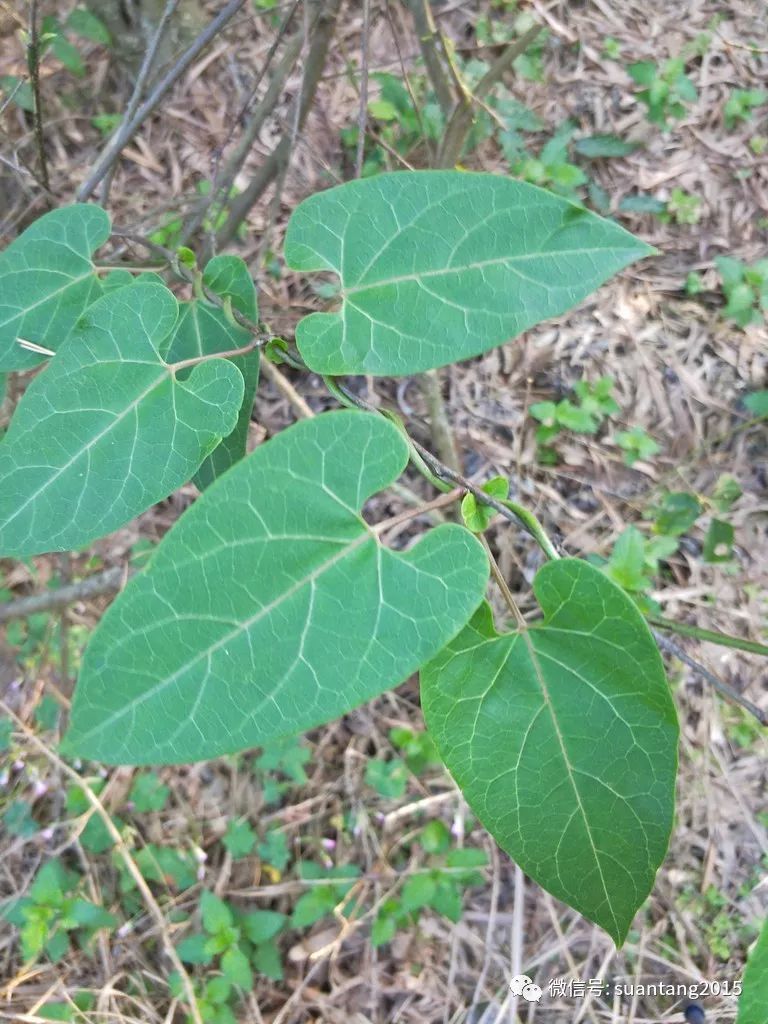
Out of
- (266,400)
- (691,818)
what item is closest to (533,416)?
(266,400)

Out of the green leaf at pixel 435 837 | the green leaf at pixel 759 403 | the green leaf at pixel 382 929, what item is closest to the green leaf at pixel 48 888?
the green leaf at pixel 382 929

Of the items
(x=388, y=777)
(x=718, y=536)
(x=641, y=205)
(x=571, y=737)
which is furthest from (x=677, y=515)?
(x=571, y=737)

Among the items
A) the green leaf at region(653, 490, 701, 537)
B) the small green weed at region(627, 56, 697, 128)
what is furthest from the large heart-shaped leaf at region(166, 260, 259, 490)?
the small green weed at region(627, 56, 697, 128)

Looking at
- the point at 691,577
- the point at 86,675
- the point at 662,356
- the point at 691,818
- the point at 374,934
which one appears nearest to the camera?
the point at 86,675

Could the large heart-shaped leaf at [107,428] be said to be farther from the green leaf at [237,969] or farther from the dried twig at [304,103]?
the green leaf at [237,969]

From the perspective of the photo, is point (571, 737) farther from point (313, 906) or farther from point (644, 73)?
point (644, 73)

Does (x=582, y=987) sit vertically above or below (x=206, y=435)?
below

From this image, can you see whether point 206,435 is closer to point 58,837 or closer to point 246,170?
point 58,837
